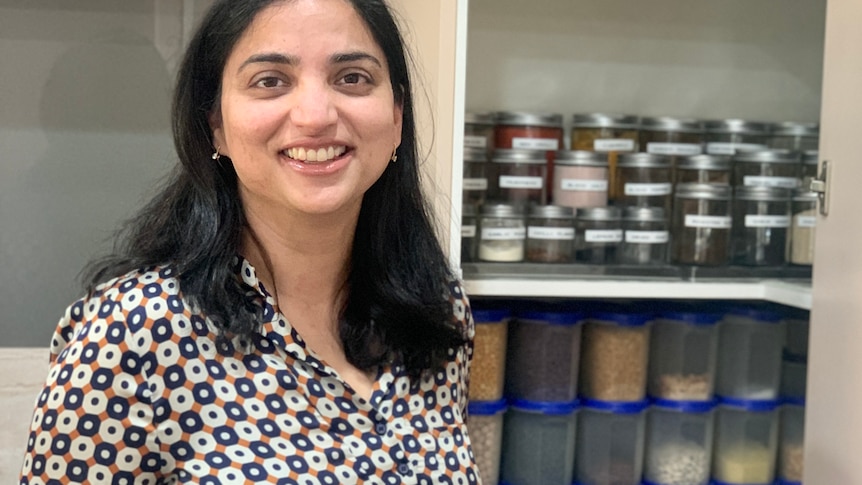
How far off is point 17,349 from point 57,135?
0.37m

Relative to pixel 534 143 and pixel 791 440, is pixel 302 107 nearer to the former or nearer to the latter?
pixel 534 143

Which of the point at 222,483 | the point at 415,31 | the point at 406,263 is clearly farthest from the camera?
the point at 415,31

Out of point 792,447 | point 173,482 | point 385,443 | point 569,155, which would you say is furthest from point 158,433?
point 792,447

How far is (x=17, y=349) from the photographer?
1499mm

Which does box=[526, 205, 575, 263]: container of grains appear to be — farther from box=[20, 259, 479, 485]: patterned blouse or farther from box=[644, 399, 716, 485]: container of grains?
box=[20, 259, 479, 485]: patterned blouse

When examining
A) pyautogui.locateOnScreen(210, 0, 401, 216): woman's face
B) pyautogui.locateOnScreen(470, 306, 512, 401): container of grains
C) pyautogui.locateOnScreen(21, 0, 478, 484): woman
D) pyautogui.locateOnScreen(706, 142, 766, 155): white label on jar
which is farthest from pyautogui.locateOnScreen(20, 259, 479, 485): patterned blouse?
pyautogui.locateOnScreen(706, 142, 766, 155): white label on jar

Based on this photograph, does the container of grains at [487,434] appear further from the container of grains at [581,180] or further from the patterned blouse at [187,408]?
the patterned blouse at [187,408]

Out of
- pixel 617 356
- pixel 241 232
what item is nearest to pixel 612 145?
pixel 617 356

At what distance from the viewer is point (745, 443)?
1576mm

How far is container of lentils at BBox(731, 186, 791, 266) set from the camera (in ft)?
5.11

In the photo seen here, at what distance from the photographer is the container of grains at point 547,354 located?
151cm

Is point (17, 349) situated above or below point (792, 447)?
above

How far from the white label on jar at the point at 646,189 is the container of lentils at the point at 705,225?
3cm

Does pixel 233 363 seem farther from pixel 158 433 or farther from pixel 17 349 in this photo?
pixel 17 349
